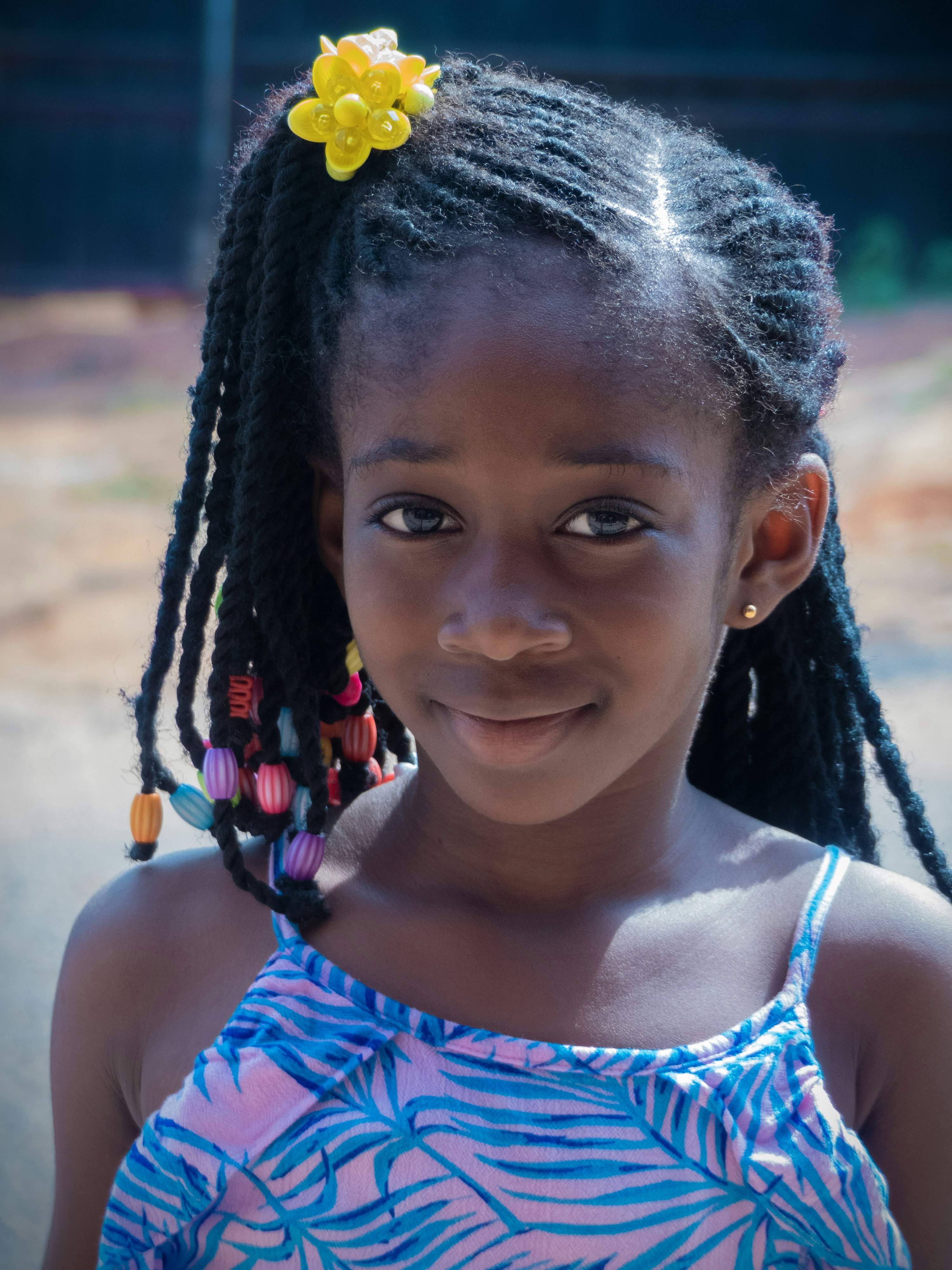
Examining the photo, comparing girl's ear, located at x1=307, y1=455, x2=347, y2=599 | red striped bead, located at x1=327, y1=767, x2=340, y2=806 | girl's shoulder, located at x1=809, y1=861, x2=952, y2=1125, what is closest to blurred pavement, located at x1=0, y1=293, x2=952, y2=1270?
girl's ear, located at x1=307, y1=455, x2=347, y2=599

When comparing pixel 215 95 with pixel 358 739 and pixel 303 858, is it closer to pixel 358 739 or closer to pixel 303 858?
pixel 358 739

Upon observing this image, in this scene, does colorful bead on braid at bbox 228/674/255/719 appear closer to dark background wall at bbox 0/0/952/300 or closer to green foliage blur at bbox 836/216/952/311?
dark background wall at bbox 0/0/952/300

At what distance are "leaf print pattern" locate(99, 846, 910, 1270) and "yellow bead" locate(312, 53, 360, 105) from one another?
931 millimetres

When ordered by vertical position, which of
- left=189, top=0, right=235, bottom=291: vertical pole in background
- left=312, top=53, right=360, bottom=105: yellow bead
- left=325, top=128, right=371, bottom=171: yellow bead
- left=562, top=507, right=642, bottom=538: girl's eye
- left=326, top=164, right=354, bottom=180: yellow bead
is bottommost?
left=562, top=507, right=642, bottom=538: girl's eye

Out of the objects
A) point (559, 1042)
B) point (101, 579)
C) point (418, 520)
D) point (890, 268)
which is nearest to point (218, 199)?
point (101, 579)

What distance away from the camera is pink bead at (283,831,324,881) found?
1.34 meters

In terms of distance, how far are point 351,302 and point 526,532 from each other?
32cm

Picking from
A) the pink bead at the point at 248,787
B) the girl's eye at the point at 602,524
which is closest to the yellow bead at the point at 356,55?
the girl's eye at the point at 602,524

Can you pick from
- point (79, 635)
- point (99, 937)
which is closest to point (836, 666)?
point (99, 937)

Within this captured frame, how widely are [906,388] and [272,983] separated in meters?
6.44

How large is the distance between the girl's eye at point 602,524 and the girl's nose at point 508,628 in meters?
0.09

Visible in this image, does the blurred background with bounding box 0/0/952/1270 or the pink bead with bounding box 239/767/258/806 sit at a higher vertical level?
the blurred background with bounding box 0/0/952/1270

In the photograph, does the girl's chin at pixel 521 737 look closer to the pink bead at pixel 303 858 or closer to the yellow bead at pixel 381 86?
the pink bead at pixel 303 858

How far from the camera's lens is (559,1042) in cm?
124
